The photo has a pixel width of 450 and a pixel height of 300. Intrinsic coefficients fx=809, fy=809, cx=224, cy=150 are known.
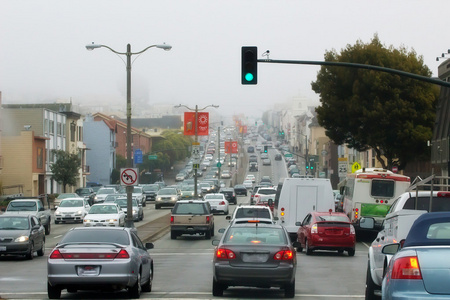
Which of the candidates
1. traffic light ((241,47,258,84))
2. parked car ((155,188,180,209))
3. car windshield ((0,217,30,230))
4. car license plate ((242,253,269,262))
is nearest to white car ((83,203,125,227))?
car windshield ((0,217,30,230))

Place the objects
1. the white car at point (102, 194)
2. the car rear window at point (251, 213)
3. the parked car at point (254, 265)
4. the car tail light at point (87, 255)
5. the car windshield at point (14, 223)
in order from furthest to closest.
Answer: the white car at point (102, 194)
the car rear window at point (251, 213)
the car windshield at point (14, 223)
the parked car at point (254, 265)
the car tail light at point (87, 255)

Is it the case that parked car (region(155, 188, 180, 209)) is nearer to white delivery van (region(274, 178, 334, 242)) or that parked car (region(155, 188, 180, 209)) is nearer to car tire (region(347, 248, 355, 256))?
white delivery van (region(274, 178, 334, 242))

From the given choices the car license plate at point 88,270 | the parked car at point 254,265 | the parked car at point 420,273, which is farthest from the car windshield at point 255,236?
the parked car at point 420,273

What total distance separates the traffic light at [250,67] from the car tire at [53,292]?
314 inches

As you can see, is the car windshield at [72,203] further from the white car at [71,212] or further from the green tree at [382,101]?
the green tree at [382,101]

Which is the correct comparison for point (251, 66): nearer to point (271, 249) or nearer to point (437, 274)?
point (271, 249)

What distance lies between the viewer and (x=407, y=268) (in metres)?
8.31

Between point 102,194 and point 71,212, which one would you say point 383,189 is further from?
point 102,194

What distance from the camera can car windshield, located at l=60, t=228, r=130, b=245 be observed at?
1588cm

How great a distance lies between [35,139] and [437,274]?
75840 mm

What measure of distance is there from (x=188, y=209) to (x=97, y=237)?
19.8 metres

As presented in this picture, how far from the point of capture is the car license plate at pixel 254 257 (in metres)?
16.2

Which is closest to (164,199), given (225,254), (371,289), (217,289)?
(217,289)

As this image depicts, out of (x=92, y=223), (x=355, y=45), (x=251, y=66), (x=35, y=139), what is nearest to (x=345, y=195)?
(x=92, y=223)
